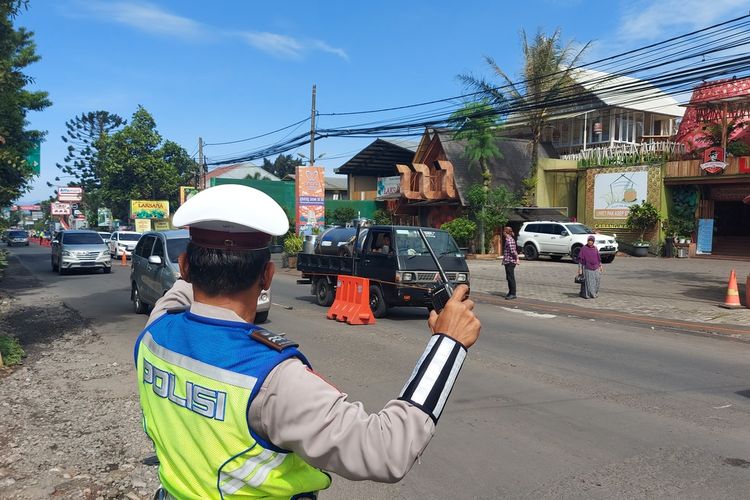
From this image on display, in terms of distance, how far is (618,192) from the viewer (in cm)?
2959

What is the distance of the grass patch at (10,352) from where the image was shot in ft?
25.4

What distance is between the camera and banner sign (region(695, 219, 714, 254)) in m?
27.8

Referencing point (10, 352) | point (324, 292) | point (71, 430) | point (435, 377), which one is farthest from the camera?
point (324, 292)

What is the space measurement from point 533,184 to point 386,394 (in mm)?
28182

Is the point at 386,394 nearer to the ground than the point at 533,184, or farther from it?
nearer to the ground

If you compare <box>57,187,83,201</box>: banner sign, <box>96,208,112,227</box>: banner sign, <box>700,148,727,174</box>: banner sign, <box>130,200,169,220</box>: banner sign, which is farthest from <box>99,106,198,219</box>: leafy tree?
<box>700,148,727,174</box>: banner sign

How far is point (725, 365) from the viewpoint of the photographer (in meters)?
7.97

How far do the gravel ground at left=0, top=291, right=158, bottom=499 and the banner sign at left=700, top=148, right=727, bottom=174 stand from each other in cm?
2625

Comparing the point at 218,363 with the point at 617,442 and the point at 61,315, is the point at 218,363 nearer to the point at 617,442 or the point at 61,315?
the point at 617,442

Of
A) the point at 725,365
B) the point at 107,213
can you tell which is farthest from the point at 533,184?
the point at 107,213

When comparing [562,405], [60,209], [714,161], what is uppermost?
[714,161]

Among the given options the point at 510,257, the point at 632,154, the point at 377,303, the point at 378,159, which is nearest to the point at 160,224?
the point at 378,159

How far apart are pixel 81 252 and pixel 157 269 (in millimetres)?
12933

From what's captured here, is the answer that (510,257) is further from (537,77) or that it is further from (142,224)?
(142,224)
